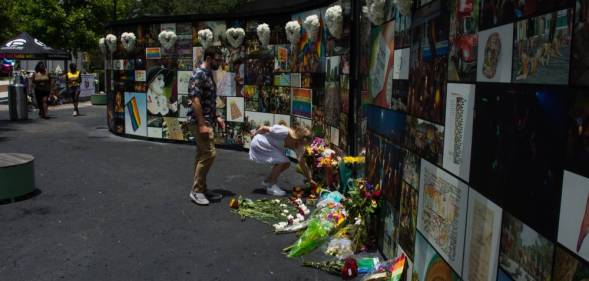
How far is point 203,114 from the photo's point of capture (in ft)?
22.2

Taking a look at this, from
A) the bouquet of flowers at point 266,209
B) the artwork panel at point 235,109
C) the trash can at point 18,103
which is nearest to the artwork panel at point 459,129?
the bouquet of flowers at point 266,209

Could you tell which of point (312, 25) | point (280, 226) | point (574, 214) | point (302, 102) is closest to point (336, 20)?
point (312, 25)

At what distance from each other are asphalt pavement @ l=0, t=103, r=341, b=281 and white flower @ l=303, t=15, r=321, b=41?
222 centimetres

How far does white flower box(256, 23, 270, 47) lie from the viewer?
9.89 metres

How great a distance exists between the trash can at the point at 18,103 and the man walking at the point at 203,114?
11124mm

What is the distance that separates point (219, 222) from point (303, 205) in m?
1.06

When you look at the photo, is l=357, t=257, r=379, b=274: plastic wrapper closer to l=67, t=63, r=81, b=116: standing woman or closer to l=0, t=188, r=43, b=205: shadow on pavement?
l=0, t=188, r=43, b=205: shadow on pavement

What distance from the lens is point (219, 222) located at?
6059 millimetres

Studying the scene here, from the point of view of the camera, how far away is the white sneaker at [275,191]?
23.7 feet

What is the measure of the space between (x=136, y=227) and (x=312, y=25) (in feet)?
13.5

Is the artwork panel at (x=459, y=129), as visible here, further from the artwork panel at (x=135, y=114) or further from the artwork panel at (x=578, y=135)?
the artwork panel at (x=135, y=114)

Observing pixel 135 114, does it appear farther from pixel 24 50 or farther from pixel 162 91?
pixel 24 50

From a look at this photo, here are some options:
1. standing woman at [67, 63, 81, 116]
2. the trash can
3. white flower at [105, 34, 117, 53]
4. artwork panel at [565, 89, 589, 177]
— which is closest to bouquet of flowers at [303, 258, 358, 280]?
artwork panel at [565, 89, 589, 177]

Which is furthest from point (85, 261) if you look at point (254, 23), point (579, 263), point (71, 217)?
point (254, 23)
